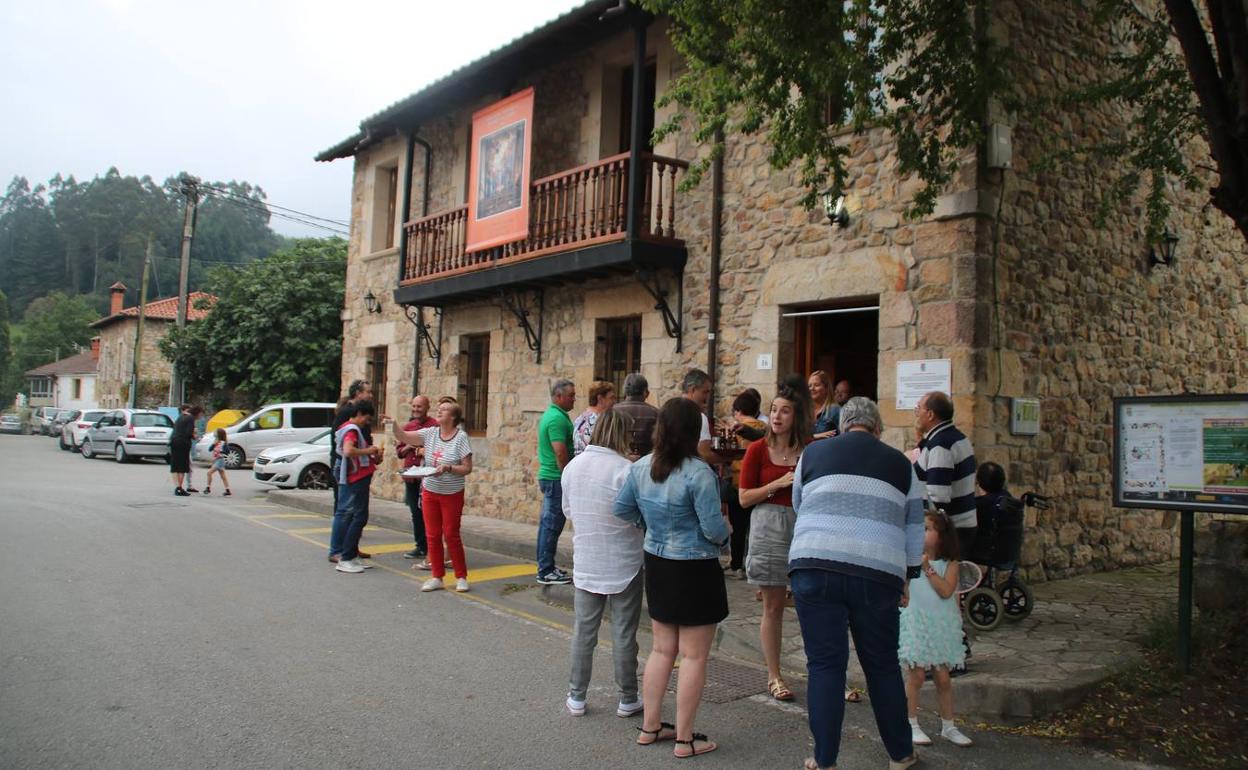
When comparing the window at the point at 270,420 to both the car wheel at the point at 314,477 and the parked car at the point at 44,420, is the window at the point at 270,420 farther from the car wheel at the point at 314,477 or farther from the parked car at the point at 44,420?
the parked car at the point at 44,420

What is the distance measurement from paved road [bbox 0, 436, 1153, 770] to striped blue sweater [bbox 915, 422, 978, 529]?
142 centimetres

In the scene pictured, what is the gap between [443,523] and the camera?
291 inches

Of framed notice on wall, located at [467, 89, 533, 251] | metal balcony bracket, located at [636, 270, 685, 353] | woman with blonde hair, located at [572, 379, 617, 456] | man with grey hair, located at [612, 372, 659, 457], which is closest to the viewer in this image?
man with grey hair, located at [612, 372, 659, 457]

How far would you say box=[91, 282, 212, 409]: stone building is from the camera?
39.7 metres

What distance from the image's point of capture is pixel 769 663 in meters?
4.89

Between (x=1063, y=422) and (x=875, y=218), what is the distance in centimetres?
261

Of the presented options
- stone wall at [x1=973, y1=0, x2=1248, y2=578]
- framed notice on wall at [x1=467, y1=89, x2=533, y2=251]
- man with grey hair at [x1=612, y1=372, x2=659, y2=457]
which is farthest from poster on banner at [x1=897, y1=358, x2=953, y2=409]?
framed notice on wall at [x1=467, y1=89, x2=533, y2=251]

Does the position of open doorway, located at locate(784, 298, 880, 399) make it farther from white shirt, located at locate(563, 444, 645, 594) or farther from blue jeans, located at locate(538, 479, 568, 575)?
white shirt, located at locate(563, 444, 645, 594)

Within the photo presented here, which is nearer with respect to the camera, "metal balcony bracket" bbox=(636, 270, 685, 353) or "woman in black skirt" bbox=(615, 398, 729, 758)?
"woman in black skirt" bbox=(615, 398, 729, 758)

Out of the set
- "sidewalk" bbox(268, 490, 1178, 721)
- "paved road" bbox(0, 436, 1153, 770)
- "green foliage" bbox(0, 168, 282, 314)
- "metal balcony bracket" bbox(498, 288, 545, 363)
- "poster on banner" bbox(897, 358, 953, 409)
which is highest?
"green foliage" bbox(0, 168, 282, 314)

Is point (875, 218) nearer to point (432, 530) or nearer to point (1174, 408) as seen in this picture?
point (1174, 408)

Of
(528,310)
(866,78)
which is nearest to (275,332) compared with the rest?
(528,310)

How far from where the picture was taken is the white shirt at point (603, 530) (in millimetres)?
4445

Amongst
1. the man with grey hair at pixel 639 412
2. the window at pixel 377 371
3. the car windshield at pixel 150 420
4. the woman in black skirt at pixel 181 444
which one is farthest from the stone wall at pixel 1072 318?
the car windshield at pixel 150 420
